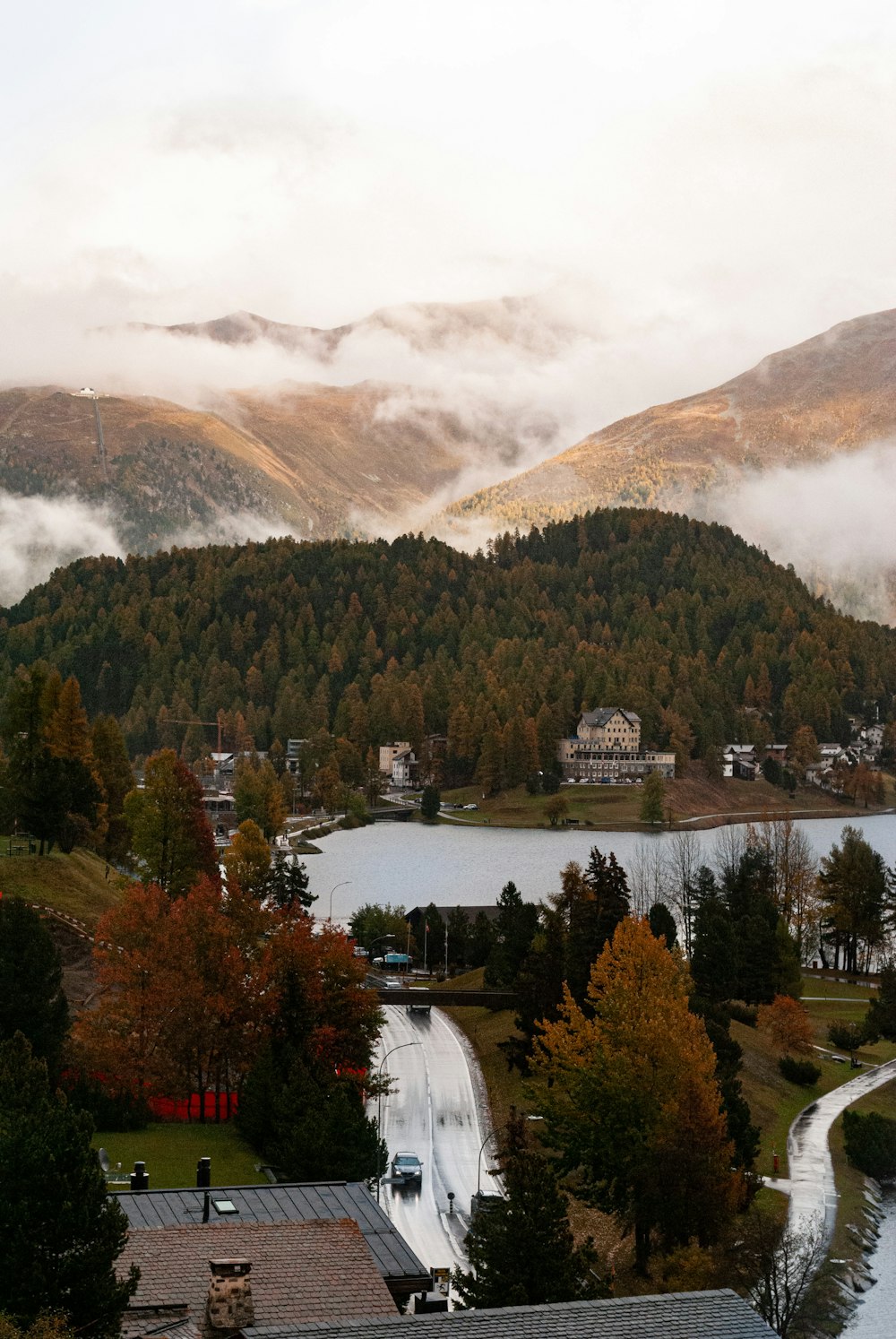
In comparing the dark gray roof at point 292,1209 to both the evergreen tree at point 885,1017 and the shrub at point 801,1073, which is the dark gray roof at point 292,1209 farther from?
the evergreen tree at point 885,1017

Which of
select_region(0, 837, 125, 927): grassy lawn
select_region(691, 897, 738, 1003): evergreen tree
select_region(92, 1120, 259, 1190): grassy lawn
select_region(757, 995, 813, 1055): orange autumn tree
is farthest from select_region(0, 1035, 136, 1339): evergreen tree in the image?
select_region(691, 897, 738, 1003): evergreen tree

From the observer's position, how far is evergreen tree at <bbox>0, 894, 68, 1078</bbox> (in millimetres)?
47438

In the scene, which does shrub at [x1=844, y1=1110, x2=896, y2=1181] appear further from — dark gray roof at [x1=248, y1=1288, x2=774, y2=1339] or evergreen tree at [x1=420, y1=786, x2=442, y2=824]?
evergreen tree at [x1=420, y1=786, x2=442, y2=824]

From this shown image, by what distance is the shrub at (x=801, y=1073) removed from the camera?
6159 centimetres

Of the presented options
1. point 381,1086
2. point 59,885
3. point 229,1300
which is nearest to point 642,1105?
point 381,1086

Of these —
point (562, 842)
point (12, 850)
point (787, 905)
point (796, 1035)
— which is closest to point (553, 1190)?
point (796, 1035)

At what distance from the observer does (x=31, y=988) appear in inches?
1908

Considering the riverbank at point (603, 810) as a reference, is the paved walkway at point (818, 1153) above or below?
below

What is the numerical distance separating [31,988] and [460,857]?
9783cm

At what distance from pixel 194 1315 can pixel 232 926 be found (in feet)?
106

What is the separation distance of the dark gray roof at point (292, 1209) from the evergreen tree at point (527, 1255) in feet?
8.40

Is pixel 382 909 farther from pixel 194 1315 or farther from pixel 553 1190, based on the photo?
pixel 194 1315

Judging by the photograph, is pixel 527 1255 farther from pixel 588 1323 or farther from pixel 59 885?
pixel 59 885

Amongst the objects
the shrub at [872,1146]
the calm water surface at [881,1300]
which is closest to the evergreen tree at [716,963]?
the shrub at [872,1146]
